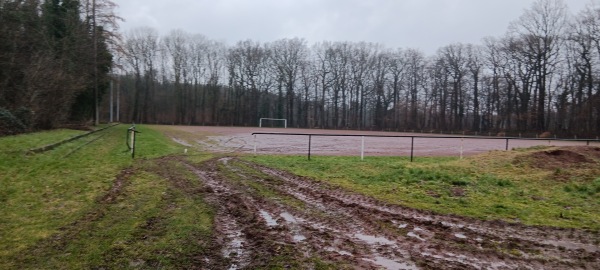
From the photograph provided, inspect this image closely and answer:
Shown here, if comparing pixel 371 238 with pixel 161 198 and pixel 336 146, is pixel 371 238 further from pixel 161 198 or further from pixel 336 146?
pixel 336 146

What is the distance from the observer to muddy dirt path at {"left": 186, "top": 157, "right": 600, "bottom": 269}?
4.39 metres

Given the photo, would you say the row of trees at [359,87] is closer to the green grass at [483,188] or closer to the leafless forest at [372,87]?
the leafless forest at [372,87]

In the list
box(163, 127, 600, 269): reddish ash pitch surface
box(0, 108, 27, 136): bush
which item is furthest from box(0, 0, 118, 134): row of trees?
box(163, 127, 600, 269): reddish ash pitch surface

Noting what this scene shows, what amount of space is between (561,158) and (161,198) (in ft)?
41.9

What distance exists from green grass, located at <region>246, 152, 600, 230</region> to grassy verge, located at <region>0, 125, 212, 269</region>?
13.8ft

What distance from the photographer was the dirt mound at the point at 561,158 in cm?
1237

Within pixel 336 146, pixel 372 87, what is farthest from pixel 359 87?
pixel 336 146

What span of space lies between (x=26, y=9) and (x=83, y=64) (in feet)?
26.6

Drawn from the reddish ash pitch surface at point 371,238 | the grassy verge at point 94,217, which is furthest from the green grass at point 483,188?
the grassy verge at point 94,217

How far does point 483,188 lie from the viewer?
9.59m

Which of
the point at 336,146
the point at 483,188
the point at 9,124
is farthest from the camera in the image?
the point at 336,146

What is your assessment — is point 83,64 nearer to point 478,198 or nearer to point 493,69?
point 478,198

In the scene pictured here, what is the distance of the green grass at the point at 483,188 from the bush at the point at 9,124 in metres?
12.0

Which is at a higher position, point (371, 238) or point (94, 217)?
point (94, 217)
